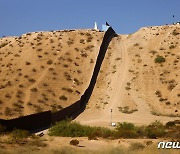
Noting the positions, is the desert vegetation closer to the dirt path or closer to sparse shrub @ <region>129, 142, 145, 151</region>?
sparse shrub @ <region>129, 142, 145, 151</region>

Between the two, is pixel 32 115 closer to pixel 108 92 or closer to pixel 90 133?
pixel 90 133

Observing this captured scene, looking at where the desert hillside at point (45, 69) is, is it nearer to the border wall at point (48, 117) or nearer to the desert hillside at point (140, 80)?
the border wall at point (48, 117)

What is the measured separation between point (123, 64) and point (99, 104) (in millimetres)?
14586

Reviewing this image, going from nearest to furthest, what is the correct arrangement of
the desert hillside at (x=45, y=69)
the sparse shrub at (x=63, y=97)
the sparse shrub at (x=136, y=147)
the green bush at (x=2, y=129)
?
1. the sparse shrub at (x=136, y=147)
2. the green bush at (x=2, y=129)
3. the desert hillside at (x=45, y=69)
4. the sparse shrub at (x=63, y=97)

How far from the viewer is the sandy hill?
142ft

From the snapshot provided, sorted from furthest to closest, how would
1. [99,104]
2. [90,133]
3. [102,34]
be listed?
[102,34] < [99,104] < [90,133]

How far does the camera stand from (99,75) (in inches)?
2217

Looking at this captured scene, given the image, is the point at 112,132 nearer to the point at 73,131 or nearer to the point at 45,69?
the point at 73,131

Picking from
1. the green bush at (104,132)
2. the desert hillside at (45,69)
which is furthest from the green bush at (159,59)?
the green bush at (104,132)

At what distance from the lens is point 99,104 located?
1868 inches

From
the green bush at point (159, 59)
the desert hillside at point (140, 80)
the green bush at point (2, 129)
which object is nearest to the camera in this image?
the green bush at point (2, 129)

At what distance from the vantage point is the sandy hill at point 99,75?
43.4 meters

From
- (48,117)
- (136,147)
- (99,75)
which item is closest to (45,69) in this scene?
(99,75)

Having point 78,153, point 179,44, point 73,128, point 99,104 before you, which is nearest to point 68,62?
point 99,104
